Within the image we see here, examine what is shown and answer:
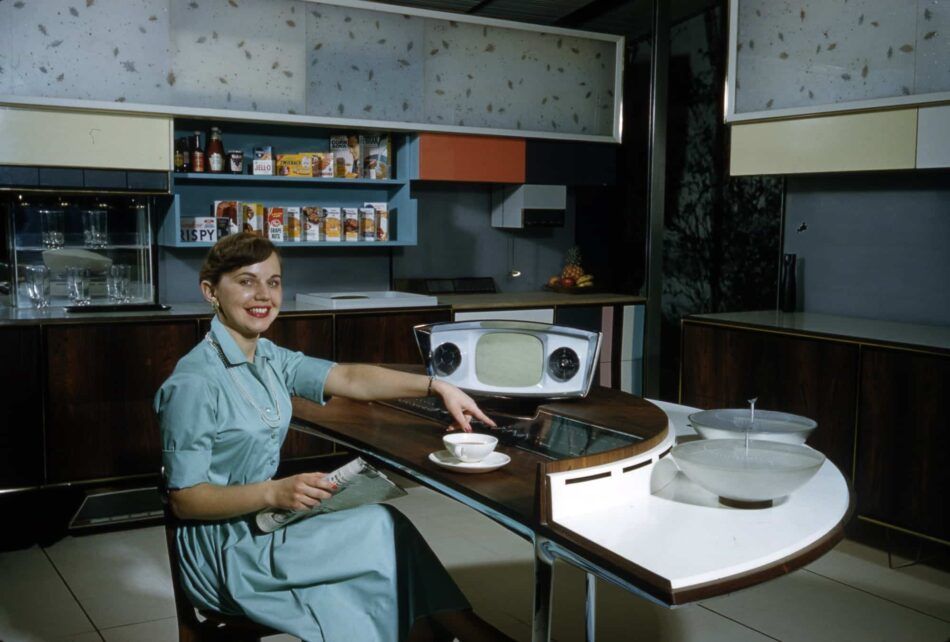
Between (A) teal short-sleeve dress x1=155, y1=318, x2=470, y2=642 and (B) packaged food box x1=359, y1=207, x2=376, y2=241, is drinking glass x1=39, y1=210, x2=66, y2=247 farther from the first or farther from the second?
(A) teal short-sleeve dress x1=155, y1=318, x2=470, y2=642

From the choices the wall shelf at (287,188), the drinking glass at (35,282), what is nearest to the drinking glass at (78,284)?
the drinking glass at (35,282)

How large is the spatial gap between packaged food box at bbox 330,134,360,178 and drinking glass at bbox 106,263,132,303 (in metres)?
1.17

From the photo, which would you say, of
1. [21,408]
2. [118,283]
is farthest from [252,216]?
[21,408]

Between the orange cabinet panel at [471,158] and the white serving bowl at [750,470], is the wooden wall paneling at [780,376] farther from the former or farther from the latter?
the white serving bowl at [750,470]

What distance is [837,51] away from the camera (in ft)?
13.0

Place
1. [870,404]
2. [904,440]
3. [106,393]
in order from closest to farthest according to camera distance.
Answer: [904,440] → [870,404] → [106,393]

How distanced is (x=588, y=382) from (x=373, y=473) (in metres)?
0.91

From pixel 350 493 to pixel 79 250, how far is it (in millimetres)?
3022

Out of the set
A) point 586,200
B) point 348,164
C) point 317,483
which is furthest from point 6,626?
point 586,200

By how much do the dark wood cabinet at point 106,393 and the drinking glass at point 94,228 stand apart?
602mm

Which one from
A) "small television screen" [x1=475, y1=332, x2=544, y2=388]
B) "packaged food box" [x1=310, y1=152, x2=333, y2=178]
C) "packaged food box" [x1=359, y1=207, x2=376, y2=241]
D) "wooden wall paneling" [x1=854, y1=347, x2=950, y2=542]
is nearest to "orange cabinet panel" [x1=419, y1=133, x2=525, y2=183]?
"packaged food box" [x1=359, y1=207, x2=376, y2=241]

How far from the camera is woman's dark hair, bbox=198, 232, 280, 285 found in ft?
6.52

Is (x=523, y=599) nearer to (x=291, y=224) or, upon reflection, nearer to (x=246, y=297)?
(x=246, y=297)

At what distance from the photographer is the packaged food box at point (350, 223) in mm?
4855
